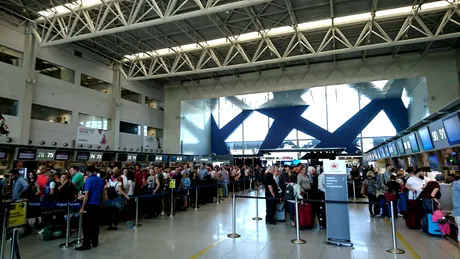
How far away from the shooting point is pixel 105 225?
7.34 meters

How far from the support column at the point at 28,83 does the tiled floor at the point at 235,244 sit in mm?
8389

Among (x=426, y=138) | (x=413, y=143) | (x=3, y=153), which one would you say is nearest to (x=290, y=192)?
(x=426, y=138)

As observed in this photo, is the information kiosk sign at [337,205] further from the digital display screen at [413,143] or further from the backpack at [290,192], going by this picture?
the digital display screen at [413,143]

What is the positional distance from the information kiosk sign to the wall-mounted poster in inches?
675

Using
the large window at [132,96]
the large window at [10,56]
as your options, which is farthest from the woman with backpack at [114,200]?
the large window at [132,96]

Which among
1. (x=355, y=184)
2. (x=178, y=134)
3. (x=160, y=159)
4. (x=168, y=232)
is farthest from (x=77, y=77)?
(x=355, y=184)

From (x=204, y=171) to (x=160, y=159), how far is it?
8.97 metres

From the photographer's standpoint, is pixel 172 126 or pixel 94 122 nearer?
pixel 94 122

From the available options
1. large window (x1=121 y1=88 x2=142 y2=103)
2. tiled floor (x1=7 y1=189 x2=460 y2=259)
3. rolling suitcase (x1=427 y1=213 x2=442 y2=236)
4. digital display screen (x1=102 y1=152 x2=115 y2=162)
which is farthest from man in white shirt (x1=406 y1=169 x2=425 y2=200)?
large window (x1=121 y1=88 x2=142 y2=103)

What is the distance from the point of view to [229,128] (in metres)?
30.0

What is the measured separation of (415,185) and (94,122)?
52.3 ft

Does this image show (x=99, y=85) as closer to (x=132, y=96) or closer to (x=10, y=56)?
(x=132, y=96)

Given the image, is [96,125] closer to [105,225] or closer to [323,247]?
[105,225]

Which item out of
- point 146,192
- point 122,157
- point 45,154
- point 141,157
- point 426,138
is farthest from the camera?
point 141,157
